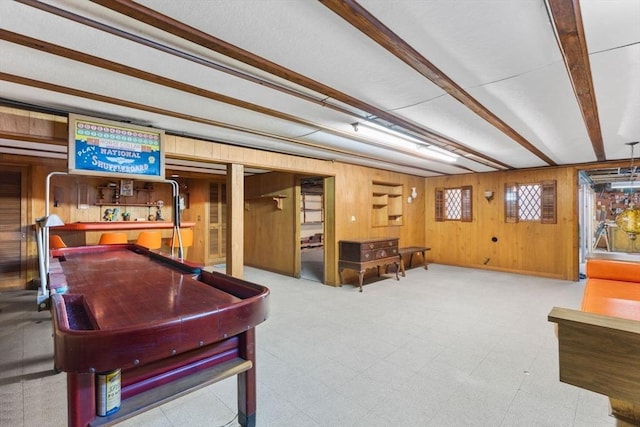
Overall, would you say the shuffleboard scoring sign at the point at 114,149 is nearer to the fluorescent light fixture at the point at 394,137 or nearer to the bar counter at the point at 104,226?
the fluorescent light fixture at the point at 394,137

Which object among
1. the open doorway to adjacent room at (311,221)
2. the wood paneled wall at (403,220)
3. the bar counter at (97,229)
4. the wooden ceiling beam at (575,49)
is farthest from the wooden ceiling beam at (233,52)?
the open doorway to adjacent room at (311,221)

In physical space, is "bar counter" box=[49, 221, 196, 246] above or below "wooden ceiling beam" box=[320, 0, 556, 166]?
below

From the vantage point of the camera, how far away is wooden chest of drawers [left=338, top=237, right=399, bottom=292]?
5.02 m

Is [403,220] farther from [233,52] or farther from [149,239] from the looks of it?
[233,52]

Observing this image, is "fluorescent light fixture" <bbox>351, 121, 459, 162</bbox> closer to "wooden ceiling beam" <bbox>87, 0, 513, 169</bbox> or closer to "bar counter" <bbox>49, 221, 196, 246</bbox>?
"wooden ceiling beam" <bbox>87, 0, 513, 169</bbox>

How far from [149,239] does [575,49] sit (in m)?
6.25

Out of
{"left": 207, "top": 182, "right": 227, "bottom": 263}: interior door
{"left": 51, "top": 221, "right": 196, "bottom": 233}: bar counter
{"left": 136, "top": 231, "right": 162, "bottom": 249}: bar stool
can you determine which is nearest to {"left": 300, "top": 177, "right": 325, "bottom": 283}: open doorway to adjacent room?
{"left": 207, "top": 182, "right": 227, "bottom": 263}: interior door

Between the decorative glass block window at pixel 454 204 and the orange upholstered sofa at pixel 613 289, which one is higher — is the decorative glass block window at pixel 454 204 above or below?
A: above

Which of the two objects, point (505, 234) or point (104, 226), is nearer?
point (104, 226)

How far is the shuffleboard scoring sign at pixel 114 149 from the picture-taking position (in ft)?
8.26

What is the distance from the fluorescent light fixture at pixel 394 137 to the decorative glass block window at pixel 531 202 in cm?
281

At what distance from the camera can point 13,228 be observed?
4.96m

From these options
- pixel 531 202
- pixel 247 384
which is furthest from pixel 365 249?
pixel 531 202

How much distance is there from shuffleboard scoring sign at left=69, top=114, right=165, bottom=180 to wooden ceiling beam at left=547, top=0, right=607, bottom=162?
3.12 metres
